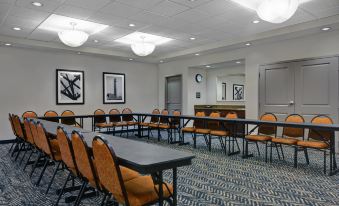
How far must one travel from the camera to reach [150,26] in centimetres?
552

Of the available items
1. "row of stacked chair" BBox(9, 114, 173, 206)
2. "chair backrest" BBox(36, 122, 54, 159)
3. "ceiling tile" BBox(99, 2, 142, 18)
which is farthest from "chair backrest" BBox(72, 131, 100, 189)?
"ceiling tile" BBox(99, 2, 142, 18)

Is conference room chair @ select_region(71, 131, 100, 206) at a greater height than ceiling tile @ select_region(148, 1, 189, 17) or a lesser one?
lesser

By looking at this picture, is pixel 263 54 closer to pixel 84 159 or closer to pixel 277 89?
pixel 277 89

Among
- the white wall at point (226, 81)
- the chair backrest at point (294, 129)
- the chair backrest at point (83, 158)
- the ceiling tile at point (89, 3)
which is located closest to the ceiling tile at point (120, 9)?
the ceiling tile at point (89, 3)

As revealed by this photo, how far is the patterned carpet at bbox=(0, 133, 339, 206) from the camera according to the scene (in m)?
2.83

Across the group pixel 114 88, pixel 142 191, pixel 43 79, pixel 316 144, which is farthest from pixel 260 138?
pixel 43 79

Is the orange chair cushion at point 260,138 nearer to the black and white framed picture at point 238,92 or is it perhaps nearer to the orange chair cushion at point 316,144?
the orange chair cushion at point 316,144

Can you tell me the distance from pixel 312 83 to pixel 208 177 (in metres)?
3.79

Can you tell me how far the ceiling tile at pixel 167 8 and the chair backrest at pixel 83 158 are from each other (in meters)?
2.98

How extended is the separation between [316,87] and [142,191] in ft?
17.5

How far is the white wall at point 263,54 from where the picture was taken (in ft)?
17.9

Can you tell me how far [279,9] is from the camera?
3.46 meters

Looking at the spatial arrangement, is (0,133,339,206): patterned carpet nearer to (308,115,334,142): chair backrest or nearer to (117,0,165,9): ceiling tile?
(308,115,334,142): chair backrest

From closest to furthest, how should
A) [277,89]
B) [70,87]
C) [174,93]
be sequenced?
[277,89]
[70,87]
[174,93]
